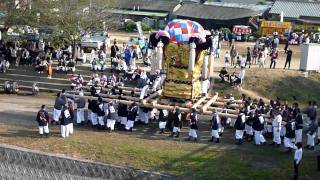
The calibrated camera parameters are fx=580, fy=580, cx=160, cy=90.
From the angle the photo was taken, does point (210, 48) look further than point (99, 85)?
No

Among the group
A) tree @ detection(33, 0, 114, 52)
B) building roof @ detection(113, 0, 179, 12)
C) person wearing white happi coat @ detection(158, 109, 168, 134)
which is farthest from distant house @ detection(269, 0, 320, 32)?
person wearing white happi coat @ detection(158, 109, 168, 134)

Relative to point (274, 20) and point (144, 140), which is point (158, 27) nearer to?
point (274, 20)

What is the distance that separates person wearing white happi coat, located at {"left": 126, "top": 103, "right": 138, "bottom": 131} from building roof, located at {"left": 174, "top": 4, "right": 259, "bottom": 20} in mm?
30947

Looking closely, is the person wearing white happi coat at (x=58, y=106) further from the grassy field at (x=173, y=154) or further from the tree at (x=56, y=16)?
the tree at (x=56, y=16)

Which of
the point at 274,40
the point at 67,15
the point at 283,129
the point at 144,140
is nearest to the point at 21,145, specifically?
the point at 144,140

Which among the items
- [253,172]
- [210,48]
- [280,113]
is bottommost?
[253,172]

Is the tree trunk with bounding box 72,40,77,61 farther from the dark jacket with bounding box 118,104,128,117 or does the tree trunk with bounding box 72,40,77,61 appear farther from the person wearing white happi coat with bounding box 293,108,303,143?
the person wearing white happi coat with bounding box 293,108,303,143

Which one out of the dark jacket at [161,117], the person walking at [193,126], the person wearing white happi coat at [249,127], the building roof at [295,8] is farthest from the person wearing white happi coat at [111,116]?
the building roof at [295,8]

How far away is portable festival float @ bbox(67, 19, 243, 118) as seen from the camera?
24844 millimetres

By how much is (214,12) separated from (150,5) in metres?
8.81

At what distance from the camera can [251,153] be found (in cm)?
2206

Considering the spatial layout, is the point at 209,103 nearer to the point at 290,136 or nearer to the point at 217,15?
the point at 290,136

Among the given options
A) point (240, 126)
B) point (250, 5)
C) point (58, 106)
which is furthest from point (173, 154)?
point (250, 5)

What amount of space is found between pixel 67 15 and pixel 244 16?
23972 millimetres
